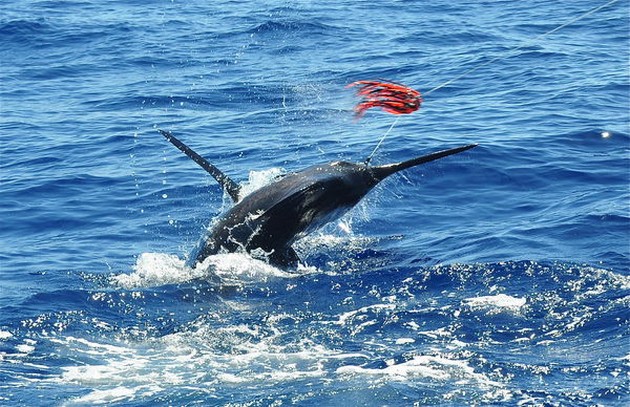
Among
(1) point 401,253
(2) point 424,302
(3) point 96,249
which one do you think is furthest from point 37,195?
(2) point 424,302

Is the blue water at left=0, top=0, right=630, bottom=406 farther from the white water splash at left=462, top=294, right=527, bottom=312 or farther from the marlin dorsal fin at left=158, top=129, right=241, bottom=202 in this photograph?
the marlin dorsal fin at left=158, top=129, right=241, bottom=202

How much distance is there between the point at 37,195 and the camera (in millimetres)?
22625

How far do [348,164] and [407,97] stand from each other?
178 centimetres

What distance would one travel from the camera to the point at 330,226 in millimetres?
19516

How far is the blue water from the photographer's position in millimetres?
13391

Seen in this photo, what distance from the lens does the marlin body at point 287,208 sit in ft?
52.1

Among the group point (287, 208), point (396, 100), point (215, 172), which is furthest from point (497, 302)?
point (215, 172)

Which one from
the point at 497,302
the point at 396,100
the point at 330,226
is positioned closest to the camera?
the point at 497,302

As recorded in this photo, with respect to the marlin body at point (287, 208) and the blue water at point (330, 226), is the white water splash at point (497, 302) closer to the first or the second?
the blue water at point (330, 226)

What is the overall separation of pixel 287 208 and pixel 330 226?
11.3 feet

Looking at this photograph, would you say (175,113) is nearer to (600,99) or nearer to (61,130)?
(61,130)

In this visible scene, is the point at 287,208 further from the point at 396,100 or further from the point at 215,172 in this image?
the point at 396,100

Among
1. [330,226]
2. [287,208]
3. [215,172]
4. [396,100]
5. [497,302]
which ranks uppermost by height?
[396,100]

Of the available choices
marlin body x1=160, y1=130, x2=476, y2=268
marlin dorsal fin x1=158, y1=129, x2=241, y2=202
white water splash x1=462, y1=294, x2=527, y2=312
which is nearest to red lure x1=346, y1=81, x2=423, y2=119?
marlin body x1=160, y1=130, x2=476, y2=268
